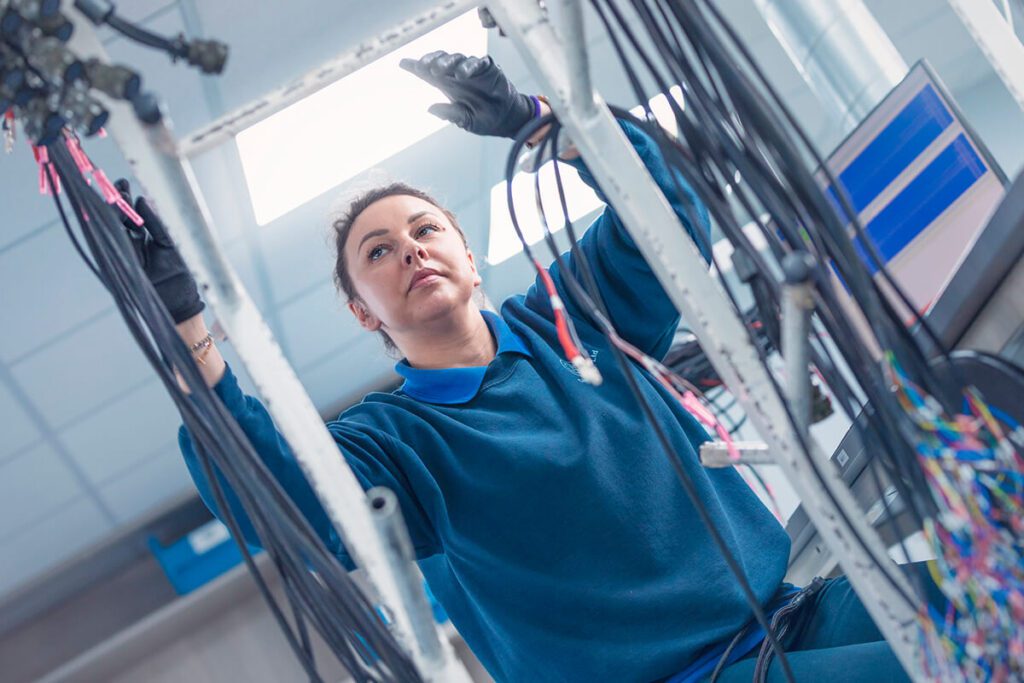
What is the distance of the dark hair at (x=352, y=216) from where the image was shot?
1850 mm

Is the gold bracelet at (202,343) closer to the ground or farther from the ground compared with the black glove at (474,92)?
closer to the ground

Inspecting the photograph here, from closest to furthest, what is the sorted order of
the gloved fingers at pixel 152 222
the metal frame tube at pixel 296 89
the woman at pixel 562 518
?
the metal frame tube at pixel 296 89
the gloved fingers at pixel 152 222
the woman at pixel 562 518

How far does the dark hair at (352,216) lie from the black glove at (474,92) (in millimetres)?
571

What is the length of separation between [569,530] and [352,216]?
75 cm

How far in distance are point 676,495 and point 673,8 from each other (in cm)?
71

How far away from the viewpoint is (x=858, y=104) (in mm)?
2822

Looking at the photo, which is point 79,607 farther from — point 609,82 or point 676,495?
point 676,495

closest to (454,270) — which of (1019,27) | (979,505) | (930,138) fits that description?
(979,505)

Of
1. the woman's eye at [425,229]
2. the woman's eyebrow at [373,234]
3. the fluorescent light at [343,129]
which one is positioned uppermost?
the fluorescent light at [343,129]

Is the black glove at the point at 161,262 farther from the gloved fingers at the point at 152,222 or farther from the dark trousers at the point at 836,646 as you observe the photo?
the dark trousers at the point at 836,646

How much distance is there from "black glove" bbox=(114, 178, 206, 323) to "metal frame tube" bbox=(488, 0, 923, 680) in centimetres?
44

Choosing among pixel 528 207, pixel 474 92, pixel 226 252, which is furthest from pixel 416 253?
pixel 528 207

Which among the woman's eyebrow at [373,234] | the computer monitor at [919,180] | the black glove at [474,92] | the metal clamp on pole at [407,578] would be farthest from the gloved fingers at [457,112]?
the computer monitor at [919,180]

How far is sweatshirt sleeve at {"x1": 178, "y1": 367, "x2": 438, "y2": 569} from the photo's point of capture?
3.84 feet
